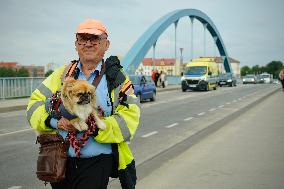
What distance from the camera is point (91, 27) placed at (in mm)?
2580

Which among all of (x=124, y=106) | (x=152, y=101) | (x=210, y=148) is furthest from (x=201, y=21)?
(x=124, y=106)

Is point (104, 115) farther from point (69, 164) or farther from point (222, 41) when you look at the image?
point (222, 41)

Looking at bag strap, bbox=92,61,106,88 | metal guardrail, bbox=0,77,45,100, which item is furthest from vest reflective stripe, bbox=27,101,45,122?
metal guardrail, bbox=0,77,45,100

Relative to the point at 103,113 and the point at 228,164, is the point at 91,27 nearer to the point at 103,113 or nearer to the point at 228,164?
the point at 103,113

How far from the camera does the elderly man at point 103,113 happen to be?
2477 mm

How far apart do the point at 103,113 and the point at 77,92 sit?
29 centimetres

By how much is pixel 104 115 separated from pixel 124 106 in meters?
0.13

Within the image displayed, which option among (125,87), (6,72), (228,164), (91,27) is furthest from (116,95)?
(6,72)

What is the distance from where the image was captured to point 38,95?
2.59 m

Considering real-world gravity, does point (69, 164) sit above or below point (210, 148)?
above

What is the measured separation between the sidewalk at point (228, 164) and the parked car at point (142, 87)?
1033cm

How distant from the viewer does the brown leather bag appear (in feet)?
7.92

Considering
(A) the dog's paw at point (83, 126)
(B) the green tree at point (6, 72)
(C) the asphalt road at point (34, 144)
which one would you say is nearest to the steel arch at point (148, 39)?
(B) the green tree at point (6, 72)

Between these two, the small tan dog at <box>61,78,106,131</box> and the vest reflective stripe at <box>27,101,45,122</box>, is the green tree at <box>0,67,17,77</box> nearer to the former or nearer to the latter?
the vest reflective stripe at <box>27,101,45,122</box>
